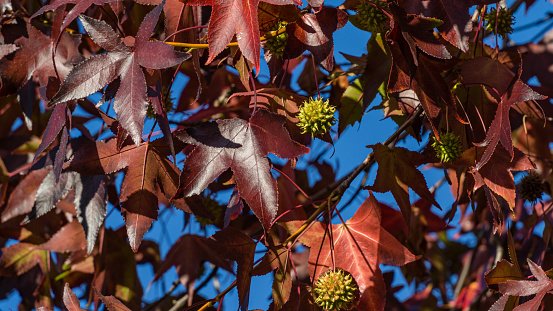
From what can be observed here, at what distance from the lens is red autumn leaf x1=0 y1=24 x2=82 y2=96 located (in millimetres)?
1087

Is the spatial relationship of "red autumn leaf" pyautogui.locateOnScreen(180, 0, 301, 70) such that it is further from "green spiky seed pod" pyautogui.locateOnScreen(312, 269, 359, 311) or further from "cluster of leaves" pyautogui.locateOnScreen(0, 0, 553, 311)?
"green spiky seed pod" pyautogui.locateOnScreen(312, 269, 359, 311)

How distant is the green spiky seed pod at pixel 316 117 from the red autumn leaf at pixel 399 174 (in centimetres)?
14

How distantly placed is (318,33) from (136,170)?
16.6 inches

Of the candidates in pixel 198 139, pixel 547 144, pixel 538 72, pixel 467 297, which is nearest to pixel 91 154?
pixel 198 139

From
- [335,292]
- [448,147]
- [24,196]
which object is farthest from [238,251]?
[24,196]

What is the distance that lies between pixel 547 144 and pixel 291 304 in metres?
0.82

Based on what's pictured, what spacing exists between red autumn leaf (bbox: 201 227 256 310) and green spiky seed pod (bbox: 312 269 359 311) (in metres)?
0.12

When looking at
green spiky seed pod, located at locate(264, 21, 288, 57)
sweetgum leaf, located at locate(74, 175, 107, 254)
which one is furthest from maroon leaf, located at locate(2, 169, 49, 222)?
green spiky seed pod, located at locate(264, 21, 288, 57)

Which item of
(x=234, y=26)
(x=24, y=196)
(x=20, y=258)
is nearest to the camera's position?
(x=234, y=26)

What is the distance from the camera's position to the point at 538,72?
1.20 metres

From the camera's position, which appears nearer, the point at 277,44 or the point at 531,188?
the point at 277,44

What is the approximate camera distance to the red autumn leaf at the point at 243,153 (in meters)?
0.83

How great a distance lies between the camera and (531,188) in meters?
1.22

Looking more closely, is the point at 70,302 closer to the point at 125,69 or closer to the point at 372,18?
the point at 125,69
